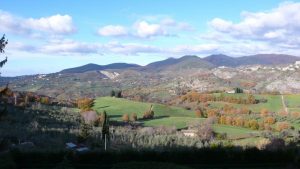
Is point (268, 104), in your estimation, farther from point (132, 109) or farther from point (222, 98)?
point (132, 109)

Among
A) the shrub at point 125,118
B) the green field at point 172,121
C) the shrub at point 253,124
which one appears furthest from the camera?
the shrub at point 125,118

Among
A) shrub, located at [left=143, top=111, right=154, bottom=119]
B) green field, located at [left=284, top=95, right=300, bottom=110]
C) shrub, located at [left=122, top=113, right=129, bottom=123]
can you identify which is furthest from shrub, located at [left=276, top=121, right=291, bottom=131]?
shrub, located at [left=122, top=113, right=129, bottom=123]

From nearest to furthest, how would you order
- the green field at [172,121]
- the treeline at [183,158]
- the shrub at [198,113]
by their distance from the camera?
the treeline at [183,158] → the green field at [172,121] → the shrub at [198,113]

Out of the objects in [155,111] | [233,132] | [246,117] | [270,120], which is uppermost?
[155,111]

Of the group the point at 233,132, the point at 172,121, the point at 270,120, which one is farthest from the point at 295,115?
the point at 172,121

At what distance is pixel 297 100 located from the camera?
4326 inches

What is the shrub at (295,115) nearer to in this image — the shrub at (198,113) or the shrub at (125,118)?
the shrub at (198,113)

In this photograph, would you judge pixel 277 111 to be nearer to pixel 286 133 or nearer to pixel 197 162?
pixel 286 133

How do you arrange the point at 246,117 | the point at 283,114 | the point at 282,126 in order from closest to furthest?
1. the point at 282,126
2. the point at 283,114
3. the point at 246,117

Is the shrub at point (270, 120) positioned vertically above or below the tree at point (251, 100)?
below

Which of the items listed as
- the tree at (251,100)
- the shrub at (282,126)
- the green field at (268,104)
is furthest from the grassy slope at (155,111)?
the tree at (251,100)

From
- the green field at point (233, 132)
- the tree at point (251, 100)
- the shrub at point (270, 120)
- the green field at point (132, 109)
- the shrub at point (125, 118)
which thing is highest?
the tree at point (251, 100)

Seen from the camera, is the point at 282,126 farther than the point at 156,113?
No

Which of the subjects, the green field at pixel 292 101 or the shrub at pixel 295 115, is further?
the green field at pixel 292 101
